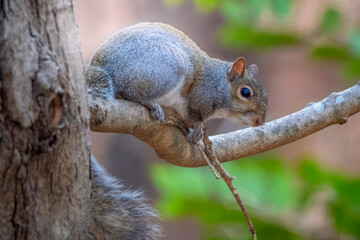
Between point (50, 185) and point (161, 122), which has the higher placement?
point (161, 122)

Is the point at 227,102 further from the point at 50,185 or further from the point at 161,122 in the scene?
the point at 50,185

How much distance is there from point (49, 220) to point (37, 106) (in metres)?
0.28

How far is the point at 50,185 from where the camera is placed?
114 centimetres

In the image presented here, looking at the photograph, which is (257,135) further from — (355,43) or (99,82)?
(355,43)

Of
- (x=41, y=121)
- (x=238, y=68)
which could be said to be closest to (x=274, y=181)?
(x=238, y=68)

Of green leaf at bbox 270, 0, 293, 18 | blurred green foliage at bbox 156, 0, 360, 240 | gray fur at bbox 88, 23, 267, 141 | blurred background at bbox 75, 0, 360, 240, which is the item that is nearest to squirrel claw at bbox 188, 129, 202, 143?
gray fur at bbox 88, 23, 267, 141

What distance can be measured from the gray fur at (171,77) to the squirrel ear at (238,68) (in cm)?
1

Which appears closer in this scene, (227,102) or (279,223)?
(227,102)

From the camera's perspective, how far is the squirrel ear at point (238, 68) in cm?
203

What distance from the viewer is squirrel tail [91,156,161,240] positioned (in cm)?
148

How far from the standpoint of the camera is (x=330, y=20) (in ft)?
10.3

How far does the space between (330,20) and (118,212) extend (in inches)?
82.5

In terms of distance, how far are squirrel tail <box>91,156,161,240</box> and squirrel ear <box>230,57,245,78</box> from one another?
68 centimetres

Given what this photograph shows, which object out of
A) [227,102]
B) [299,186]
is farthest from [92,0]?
[227,102]
